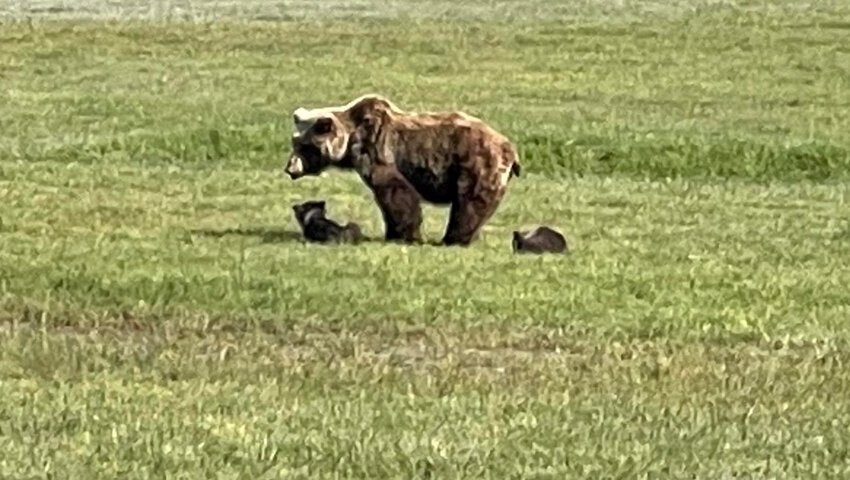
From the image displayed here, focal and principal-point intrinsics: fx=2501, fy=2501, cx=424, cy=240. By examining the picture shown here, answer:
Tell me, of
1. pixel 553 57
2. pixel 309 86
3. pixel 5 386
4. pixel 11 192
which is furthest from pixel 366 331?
pixel 553 57

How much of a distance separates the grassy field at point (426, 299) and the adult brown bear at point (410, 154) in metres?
0.36

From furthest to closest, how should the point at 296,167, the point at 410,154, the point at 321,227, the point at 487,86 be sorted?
the point at 487,86 → the point at 321,227 → the point at 296,167 → the point at 410,154

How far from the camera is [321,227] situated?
15.5 m

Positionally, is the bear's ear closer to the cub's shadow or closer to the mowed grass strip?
the cub's shadow

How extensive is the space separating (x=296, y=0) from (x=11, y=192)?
29095 millimetres

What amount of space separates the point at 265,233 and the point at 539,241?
213 centimetres

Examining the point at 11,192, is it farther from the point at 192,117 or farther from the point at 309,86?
the point at 309,86

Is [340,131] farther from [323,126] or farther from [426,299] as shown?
[426,299]

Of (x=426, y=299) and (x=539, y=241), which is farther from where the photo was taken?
(x=539, y=241)

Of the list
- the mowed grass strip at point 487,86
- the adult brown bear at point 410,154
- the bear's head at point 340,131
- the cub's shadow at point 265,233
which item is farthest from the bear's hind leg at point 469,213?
the mowed grass strip at point 487,86

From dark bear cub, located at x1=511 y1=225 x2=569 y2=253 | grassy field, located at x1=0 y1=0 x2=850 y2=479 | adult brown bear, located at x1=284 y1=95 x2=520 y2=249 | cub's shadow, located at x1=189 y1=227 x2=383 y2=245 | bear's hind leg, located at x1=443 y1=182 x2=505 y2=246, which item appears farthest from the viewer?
cub's shadow, located at x1=189 y1=227 x2=383 y2=245

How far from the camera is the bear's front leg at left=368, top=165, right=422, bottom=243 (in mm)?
15016

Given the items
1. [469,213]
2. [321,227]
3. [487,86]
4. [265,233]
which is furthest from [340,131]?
[487,86]

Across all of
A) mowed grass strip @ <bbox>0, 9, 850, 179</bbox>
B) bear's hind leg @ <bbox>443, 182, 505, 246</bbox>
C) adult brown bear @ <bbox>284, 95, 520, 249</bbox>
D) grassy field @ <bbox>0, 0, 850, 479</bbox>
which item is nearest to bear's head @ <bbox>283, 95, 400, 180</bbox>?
adult brown bear @ <bbox>284, 95, 520, 249</bbox>
